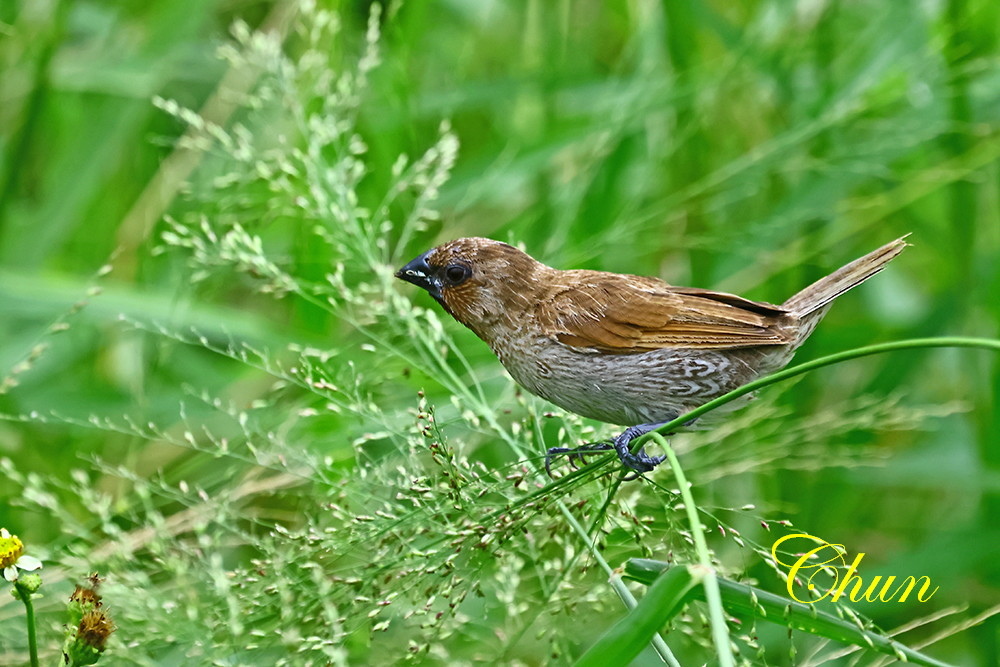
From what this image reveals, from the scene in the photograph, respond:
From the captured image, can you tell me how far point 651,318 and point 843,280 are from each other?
0.41 m

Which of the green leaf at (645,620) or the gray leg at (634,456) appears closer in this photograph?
the green leaf at (645,620)

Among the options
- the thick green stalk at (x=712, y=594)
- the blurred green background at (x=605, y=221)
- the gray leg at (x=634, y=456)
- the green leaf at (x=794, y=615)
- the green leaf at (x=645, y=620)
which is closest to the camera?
the thick green stalk at (x=712, y=594)

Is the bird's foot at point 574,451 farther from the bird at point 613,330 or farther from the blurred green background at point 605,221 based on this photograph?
the blurred green background at point 605,221

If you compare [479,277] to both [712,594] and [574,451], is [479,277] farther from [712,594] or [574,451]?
[712,594]

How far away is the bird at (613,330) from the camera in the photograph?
2426 millimetres

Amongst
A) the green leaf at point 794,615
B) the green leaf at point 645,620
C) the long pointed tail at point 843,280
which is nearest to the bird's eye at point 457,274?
the long pointed tail at point 843,280

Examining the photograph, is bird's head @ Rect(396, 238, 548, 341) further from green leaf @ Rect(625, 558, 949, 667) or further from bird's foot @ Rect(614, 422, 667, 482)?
green leaf @ Rect(625, 558, 949, 667)

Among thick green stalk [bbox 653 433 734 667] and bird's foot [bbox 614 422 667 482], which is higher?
bird's foot [bbox 614 422 667 482]

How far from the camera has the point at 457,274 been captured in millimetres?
2521

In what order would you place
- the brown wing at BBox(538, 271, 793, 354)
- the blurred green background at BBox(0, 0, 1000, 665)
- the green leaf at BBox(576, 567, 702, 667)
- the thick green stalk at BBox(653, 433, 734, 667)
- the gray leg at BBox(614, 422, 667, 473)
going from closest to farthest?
1. the thick green stalk at BBox(653, 433, 734, 667)
2. the green leaf at BBox(576, 567, 702, 667)
3. the gray leg at BBox(614, 422, 667, 473)
4. the brown wing at BBox(538, 271, 793, 354)
5. the blurred green background at BBox(0, 0, 1000, 665)

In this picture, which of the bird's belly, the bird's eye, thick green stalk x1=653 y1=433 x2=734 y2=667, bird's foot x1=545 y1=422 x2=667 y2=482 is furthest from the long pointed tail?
thick green stalk x1=653 y1=433 x2=734 y2=667

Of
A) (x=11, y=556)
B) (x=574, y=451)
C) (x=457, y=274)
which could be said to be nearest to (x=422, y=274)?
(x=457, y=274)

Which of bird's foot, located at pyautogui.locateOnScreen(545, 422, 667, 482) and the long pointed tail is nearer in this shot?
bird's foot, located at pyautogui.locateOnScreen(545, 422, 667, 482)

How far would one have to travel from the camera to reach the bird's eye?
99.0 inches
